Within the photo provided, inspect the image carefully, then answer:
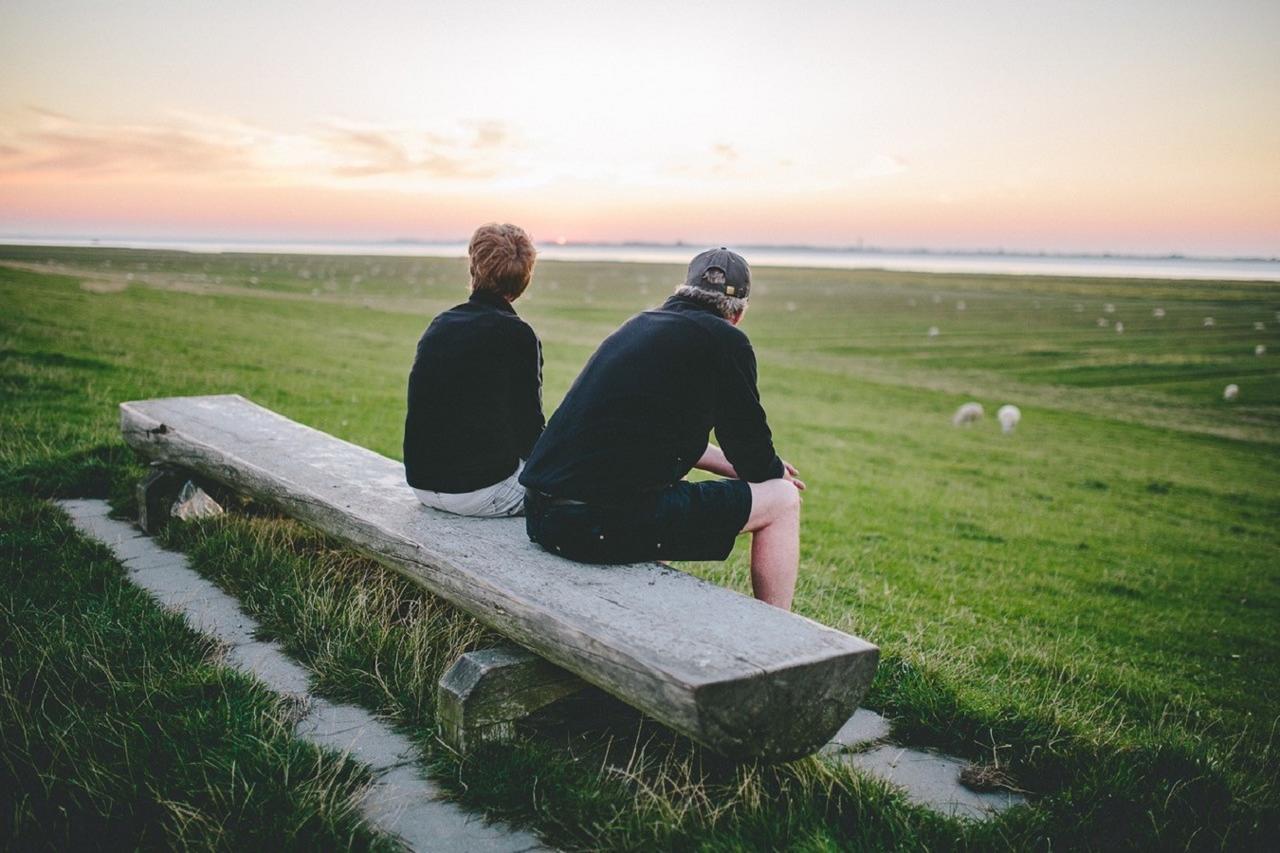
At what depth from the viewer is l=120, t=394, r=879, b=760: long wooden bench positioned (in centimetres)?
245

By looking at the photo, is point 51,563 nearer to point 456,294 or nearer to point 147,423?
point 147,423

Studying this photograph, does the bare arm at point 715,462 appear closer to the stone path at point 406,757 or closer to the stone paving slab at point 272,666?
the stone path at point 406,757

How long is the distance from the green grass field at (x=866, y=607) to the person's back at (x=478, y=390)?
675 mm

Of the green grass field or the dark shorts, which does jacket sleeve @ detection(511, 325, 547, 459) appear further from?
the green grass field

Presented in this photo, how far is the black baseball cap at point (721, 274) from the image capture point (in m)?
3.51

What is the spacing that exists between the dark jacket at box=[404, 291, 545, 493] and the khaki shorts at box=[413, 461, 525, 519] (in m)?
0.04

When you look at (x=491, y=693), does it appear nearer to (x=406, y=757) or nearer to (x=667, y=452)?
(x=406, y=757)

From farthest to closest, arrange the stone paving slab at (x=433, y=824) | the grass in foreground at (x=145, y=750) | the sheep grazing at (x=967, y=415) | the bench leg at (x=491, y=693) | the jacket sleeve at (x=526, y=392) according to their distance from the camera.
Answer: the sheep grazing at (x=967, y=415) < the jacket sleeve at (x=526, y=392) < the bench leg at (x=491, y=693) < the stone paving slab at (x=433, y=824) < the grass in foreground at (x=145, y=750)

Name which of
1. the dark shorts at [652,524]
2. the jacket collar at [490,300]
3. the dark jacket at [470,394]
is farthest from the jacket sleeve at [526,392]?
the dark shorts at [652,524]

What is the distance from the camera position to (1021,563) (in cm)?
933

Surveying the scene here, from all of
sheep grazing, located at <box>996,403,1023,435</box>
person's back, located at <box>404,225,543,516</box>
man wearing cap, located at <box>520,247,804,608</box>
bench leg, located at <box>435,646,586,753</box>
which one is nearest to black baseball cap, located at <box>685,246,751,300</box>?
man wearing cap, located at <box>520,247,804,608</box>

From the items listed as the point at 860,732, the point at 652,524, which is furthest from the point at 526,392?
the point at 860,732

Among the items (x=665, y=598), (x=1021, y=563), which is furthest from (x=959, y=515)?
(x=665, y=598)

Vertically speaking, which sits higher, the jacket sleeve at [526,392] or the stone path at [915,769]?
the jacket sleeve at [526,392]
